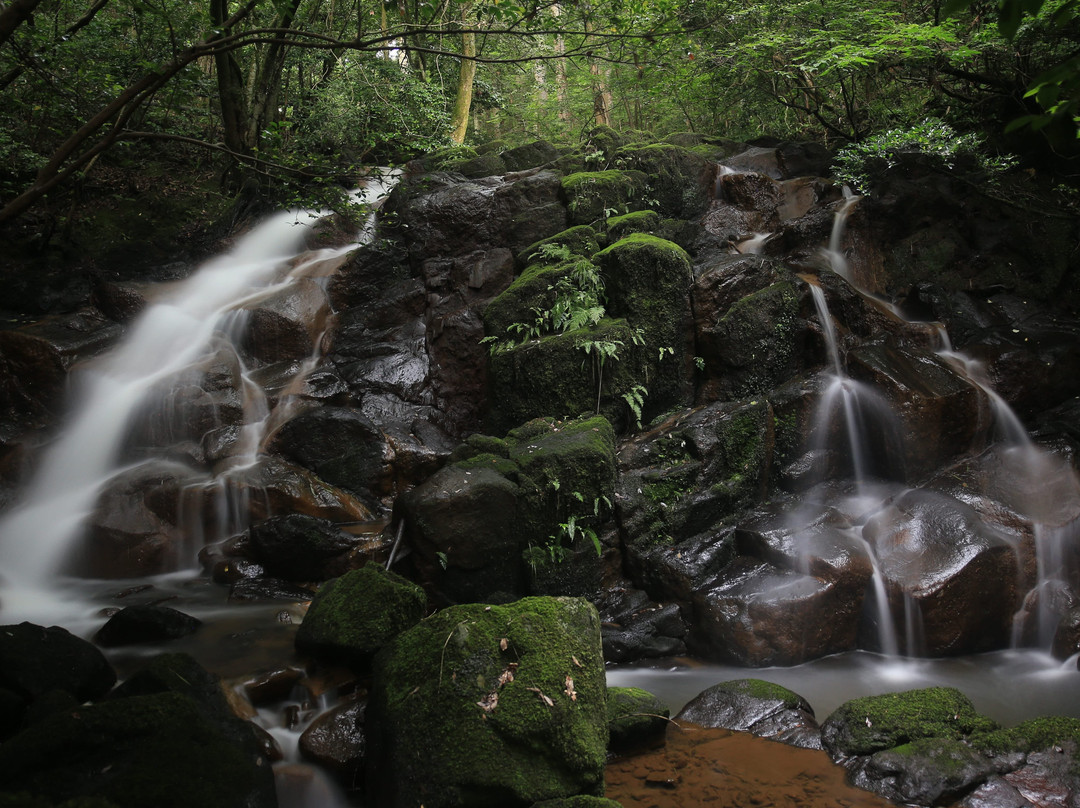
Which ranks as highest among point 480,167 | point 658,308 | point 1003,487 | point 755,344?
point 480,167

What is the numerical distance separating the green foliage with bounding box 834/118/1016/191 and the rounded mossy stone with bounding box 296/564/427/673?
9.89m

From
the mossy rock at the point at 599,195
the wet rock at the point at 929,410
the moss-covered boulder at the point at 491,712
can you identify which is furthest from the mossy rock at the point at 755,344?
the moss-covered boulder at the point at 491,712

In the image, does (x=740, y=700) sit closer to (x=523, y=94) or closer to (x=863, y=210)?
(x=863, y=210)

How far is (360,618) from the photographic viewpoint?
478 centimetres

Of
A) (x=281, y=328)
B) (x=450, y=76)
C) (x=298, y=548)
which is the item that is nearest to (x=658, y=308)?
(x=298, y=548)

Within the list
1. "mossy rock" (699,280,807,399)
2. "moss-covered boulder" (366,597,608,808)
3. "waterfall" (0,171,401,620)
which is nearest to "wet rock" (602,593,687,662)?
"moss-covered boulder" (366,597,608,808)

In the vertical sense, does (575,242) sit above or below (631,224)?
below

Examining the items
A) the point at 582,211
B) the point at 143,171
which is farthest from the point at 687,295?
the point at 143,171

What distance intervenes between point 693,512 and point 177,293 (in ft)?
30.1

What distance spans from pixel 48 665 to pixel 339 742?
193cm

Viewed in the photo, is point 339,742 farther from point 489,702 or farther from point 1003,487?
point 1003,487

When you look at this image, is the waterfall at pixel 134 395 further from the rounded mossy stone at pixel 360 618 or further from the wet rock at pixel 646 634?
the wet rock at pixel 646 634

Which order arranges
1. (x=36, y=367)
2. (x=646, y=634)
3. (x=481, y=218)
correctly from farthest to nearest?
(x=481, y=218)
(x=36, y=367)
(x=646, y=634)

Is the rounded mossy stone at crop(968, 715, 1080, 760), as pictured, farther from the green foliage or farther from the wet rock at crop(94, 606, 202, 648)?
Answer: the green foliage
